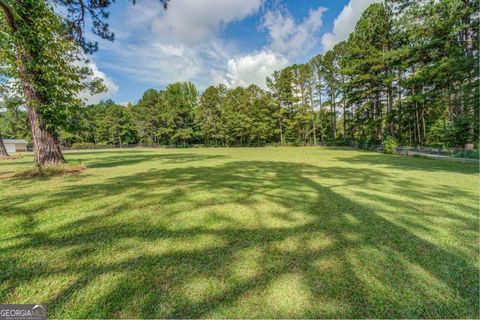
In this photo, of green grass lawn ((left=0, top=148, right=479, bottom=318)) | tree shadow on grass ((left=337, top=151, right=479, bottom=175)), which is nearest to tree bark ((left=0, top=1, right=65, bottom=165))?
green grass lawn ((left=0, top=148, right=479, bottom=318))

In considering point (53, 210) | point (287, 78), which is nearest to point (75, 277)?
point (53, 210)

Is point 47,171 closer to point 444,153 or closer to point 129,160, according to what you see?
point 129,160

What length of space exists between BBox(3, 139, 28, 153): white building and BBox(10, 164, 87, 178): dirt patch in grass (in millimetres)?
50190

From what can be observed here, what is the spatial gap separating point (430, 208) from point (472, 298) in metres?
2.91

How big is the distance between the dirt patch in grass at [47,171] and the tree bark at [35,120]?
384 mm

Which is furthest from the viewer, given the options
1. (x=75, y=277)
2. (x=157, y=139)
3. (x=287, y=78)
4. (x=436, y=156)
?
(x=157, y=139)

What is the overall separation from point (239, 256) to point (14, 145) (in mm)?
60312

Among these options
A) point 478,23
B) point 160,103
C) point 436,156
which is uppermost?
point 160,103

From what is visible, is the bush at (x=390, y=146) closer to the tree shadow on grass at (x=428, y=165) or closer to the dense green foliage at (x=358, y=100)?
the dense green foliage at (x=358, y=100)

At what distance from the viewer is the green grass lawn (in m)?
1.70

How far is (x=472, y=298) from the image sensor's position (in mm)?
1784

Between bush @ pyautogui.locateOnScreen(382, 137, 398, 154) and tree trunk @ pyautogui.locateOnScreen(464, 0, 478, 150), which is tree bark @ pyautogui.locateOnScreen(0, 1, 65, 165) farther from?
bush @ pyautogui.locateOnScreen(382, 137, 398, 154)

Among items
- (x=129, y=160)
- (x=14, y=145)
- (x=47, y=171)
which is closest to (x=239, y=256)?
(x=47, y=171)

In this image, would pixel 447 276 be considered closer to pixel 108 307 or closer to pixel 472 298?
pixel 472 298
